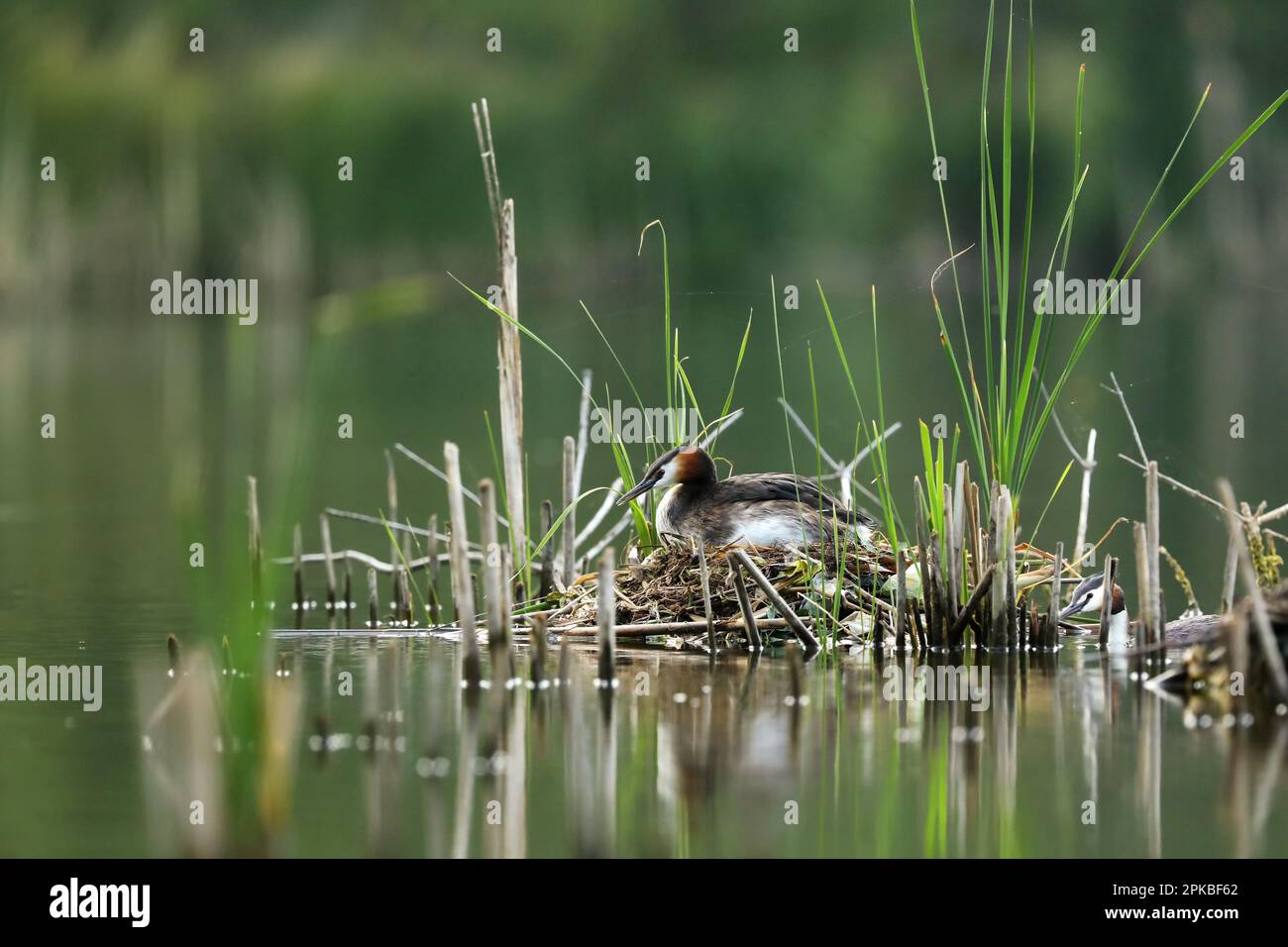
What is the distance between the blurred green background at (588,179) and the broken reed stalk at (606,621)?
51.3ft

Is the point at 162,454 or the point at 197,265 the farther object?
the point at 197,265

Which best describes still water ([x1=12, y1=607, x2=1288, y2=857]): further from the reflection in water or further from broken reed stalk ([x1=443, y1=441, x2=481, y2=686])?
broken reed stalk ([x1=443, y1=441, x2=481, y2=686])

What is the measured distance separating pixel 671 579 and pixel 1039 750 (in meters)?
2.71

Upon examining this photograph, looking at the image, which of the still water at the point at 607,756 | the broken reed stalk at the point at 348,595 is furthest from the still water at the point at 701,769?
the broken reed stalk at the point at 348,595

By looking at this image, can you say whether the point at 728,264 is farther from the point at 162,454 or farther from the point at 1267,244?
the point at 162,454

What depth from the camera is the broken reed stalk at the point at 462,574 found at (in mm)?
6758

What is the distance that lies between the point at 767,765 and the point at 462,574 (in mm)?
1621

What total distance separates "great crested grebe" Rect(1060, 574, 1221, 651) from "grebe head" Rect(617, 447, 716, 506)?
73.1 inches

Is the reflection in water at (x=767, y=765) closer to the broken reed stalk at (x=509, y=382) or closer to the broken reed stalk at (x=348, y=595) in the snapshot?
the broken reed stalk at (x=509, y=382)

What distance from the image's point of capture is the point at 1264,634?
20.1 ft

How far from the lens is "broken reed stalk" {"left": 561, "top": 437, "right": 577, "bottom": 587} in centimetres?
891

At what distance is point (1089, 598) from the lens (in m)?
8.41
